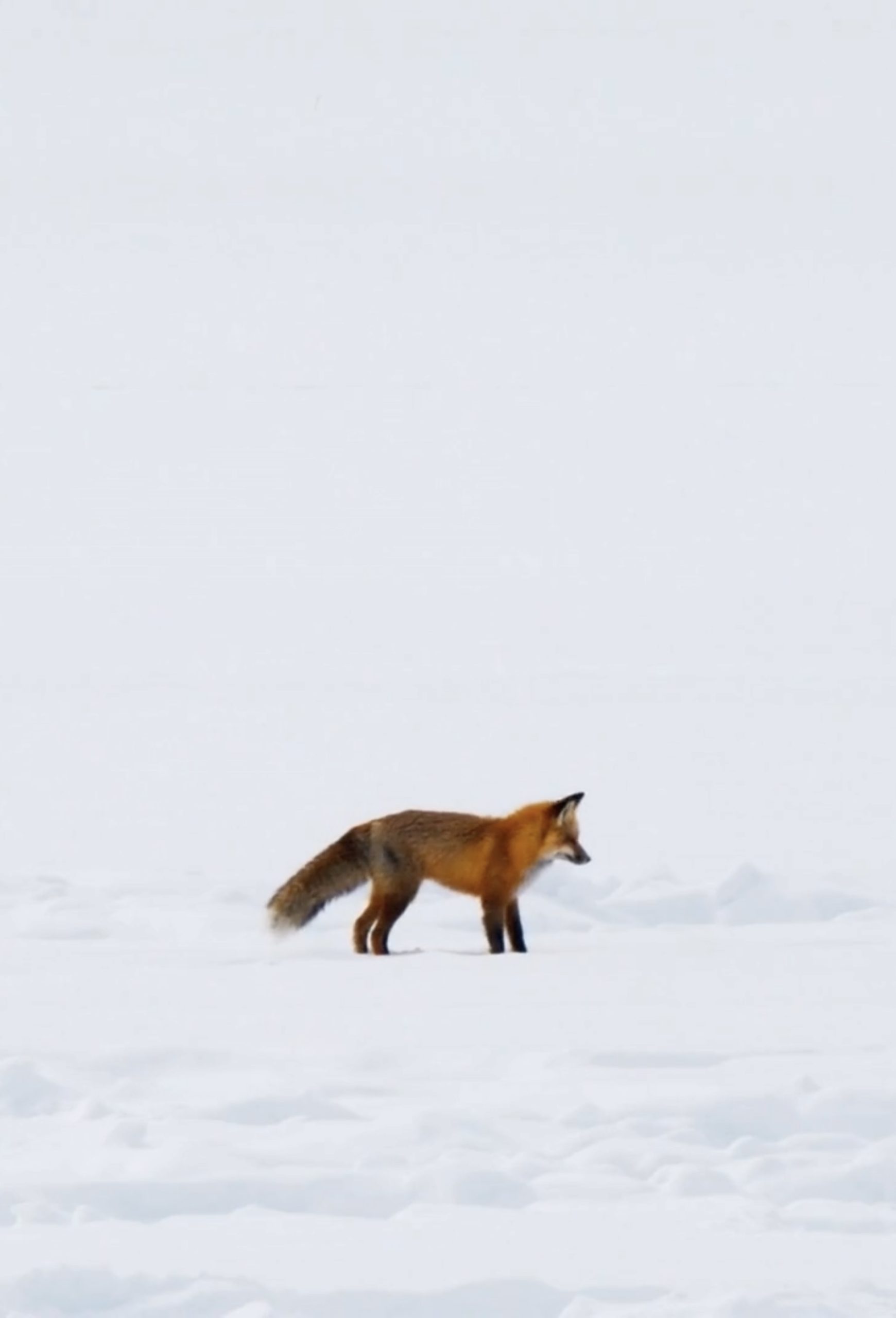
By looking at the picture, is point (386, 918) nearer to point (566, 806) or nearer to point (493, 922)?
point (493, 922)

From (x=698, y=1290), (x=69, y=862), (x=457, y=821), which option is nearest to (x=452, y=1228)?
(x=698, y=1290)

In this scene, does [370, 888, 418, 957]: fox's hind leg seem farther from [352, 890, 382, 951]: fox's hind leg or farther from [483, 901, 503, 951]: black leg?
[483, 901, 503, 951]: black leg

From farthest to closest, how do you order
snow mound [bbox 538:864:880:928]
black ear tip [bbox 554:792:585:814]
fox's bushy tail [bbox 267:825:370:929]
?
snow mound [bbox 538:864:880:928] → fox's bushy tail [bbox 267:825:370:929] → black ear tip [bbox 554:792:585:814]

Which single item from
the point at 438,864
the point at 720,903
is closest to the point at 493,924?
the point at 438,864

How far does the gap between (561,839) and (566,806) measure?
175mm

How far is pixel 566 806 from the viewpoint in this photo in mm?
9359

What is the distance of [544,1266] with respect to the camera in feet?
14.6

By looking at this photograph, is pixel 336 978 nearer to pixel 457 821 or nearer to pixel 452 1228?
pixel 457 821

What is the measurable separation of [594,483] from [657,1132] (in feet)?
114

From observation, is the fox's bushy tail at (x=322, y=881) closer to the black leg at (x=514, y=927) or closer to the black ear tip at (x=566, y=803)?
the black leg at (x=514, y=927)

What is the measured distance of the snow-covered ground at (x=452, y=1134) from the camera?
14.2ft

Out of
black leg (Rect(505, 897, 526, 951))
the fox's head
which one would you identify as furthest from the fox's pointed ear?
black leg (Rect(505, 897, 526, 951))

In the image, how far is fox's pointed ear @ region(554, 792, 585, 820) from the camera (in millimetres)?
9305

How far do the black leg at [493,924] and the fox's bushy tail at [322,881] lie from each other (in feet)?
2.06
